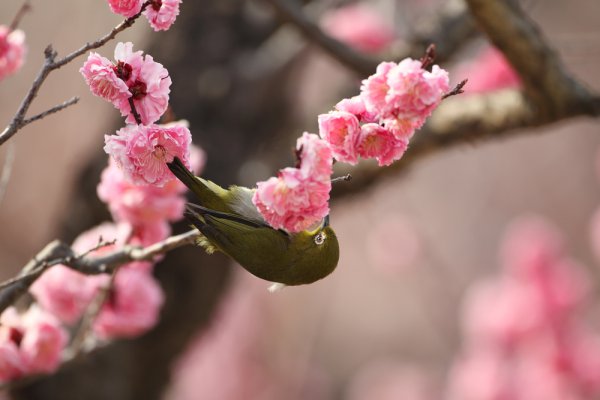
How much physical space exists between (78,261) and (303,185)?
1.30 ft

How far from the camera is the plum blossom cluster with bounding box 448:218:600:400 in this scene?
271 cm

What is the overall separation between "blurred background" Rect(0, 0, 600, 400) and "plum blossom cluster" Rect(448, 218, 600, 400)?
6 centimetres

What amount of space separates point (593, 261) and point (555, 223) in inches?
11.6

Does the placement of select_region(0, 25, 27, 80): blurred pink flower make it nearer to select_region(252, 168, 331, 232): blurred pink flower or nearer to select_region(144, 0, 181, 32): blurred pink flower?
select_region(144, 0, 181, 32): blurred pink flower

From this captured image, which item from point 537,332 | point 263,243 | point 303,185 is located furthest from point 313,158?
point 537,332

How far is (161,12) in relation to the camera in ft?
2.55

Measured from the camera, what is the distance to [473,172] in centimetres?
448

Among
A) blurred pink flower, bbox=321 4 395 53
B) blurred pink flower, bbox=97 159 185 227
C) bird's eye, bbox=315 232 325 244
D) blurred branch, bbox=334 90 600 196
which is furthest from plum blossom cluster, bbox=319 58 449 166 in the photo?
blurred pink flower, bbox=321 4 395 53

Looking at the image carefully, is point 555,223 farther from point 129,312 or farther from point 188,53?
point 129,312

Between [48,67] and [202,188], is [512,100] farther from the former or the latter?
[48,67]

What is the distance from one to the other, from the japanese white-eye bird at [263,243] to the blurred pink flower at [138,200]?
0.28 meters

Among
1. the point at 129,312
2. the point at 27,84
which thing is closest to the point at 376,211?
the point at 27,84

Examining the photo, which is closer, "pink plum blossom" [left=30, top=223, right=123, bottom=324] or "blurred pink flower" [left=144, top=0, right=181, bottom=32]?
"blurred pink flower" [left=144, top=0, right=181, bottom=32]

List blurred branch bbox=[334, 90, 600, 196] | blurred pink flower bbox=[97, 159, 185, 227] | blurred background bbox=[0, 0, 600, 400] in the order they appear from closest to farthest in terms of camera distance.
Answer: blurred pink flower bbox=[97, 159, 185, 227] → blurred branch bbox=[334, 90, 600, 196] → blurred background bbox=[0, 0, 600, 400]
